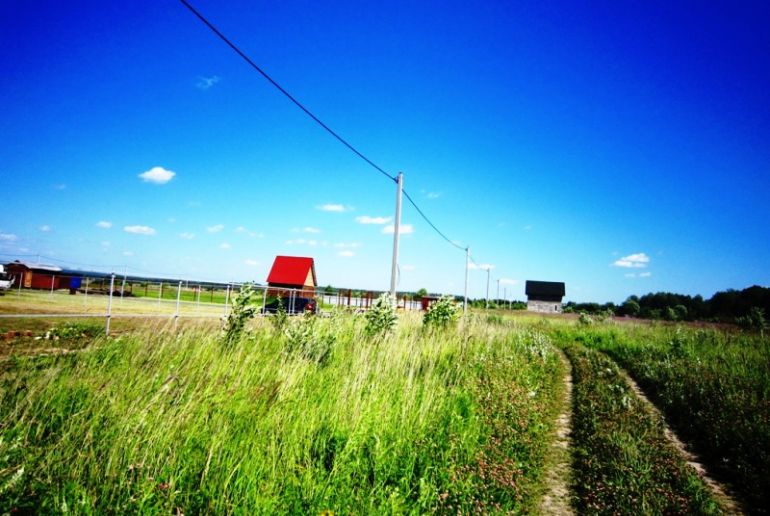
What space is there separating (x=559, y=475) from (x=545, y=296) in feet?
249

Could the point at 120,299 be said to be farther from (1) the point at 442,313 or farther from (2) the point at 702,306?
(2) the point at 702,306

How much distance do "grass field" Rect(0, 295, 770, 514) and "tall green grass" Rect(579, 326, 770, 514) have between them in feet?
0.12

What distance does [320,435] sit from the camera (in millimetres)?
3594

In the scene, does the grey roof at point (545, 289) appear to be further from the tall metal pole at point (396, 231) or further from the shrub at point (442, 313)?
the tall metal pole at point (396, 231)

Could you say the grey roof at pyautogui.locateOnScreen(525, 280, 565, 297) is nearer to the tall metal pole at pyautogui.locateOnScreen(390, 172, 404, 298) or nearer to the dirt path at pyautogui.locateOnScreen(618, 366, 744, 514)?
the tall metal pole at pyautogui.locateOnScreen(390, 172, 404, 298)

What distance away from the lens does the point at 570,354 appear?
1399 centimetres

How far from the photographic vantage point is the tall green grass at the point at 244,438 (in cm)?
255

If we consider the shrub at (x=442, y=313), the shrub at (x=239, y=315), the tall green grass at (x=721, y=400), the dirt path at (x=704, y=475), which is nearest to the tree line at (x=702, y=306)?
the tall green grass at (x=721, y=400)

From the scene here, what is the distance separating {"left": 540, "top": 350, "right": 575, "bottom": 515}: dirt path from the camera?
11.7 ft

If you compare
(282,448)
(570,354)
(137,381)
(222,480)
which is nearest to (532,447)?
(282,448)

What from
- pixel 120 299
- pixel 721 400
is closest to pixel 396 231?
pixel 721 400

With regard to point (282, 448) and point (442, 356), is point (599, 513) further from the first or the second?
point (442, 356)

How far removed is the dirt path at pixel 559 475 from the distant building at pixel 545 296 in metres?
69.5

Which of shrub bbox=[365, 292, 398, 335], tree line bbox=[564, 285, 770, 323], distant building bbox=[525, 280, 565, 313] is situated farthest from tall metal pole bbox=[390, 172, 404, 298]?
distant building bbox=[525, 280, 565, 313]
